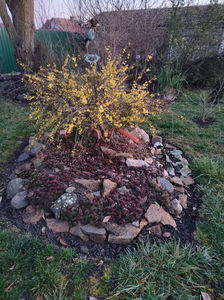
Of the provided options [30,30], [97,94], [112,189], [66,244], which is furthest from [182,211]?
[30,30]

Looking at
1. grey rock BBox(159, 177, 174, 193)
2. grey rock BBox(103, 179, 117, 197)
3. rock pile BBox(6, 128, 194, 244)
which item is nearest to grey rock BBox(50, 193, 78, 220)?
rock pile BBox(6, 128, 194, 244)

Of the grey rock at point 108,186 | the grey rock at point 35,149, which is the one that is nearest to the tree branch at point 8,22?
the grey rock at point 35,149

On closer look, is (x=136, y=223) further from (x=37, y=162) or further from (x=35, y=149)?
(x=35, y=149)

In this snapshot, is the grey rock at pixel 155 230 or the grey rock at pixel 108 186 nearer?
the grey rock at pixel 155 230

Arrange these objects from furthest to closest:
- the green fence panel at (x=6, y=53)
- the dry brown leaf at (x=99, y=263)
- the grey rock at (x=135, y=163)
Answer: the green fence panel at (x=6, y=53)
the grey rock at (x=135, y=163)
the dry brown leaf at (x=99, y=263)

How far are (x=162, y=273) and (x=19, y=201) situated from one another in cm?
158

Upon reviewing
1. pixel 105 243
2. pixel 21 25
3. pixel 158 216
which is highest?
pixel 21 25

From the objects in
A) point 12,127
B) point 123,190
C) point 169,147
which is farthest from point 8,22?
point 123,190

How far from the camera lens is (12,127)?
421 cm

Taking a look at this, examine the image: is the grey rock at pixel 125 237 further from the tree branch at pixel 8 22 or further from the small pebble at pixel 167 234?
the tree branch at pixel 8 22

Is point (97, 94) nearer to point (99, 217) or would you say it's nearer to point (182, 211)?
point (99, 217)

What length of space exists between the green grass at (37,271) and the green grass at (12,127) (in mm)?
1663

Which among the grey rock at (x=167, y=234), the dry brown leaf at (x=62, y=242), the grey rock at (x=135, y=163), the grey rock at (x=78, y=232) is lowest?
the grey rock at (x=167, y=234)

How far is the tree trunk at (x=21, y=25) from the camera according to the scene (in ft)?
20.4
